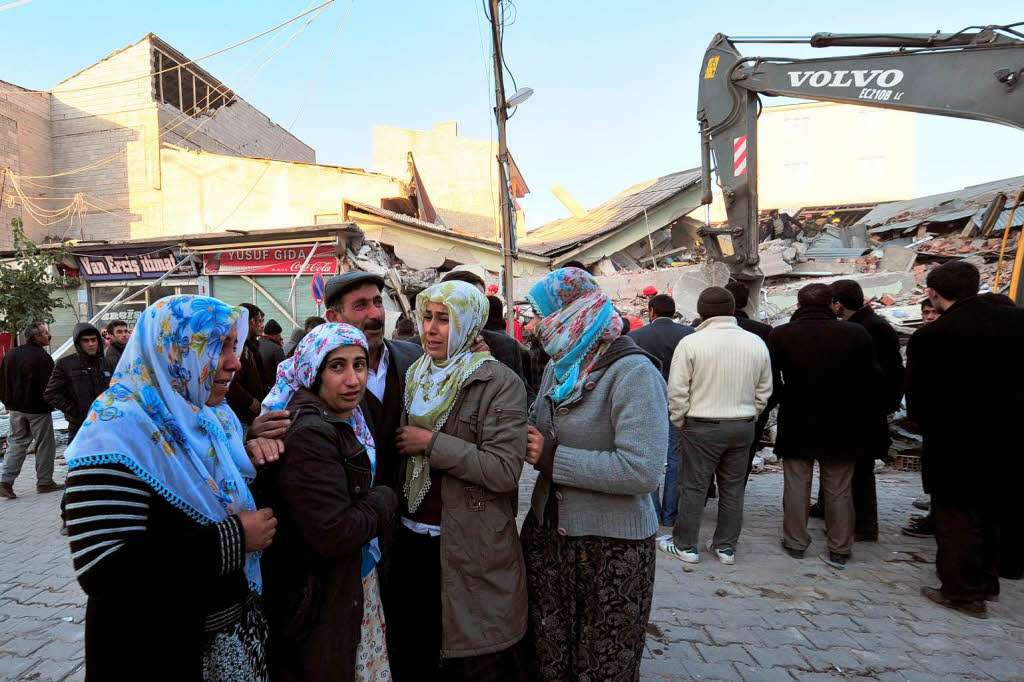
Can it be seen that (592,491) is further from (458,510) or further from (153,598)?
(153,598)

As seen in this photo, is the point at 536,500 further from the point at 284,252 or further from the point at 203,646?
the point at 284,252

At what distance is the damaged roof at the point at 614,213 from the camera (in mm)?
14750

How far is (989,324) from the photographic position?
3.29 metres

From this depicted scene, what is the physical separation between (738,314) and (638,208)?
10921 mm

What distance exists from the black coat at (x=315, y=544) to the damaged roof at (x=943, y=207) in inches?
651

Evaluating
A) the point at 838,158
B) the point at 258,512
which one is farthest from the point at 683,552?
the point at 838,158

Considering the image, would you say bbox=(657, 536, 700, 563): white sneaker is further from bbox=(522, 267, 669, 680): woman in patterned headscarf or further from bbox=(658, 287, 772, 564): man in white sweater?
bbox=(522, 267, 669, 680): woman in patterned headscarf

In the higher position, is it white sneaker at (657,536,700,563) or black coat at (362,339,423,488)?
black coat at (362,339,423,488)

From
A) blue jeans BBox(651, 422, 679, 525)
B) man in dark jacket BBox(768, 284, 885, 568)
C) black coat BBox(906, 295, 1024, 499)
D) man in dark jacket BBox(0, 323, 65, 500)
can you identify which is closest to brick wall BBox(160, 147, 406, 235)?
man in dark jacket BBox(0, 323, 65, 500)

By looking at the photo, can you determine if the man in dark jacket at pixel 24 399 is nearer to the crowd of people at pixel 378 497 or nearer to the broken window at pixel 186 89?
the crowd of people at pixel 378 497

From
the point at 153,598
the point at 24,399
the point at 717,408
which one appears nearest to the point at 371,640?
the point at 153,598

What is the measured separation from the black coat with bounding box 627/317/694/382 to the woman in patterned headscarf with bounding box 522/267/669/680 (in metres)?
2.93

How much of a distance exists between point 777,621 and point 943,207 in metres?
16.0

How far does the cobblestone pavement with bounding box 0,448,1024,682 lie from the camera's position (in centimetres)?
280
